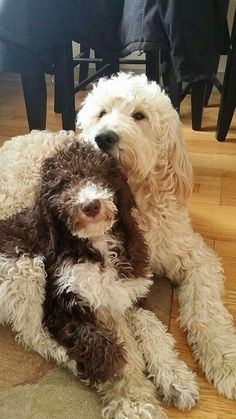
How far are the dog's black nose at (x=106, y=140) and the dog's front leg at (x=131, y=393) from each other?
47cm

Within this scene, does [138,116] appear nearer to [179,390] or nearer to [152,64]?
[179,390]

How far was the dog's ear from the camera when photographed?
4.12 feet

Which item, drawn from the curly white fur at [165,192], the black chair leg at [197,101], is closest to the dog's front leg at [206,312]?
the curly white fur at [165,192]

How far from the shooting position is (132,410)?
987 millimetres

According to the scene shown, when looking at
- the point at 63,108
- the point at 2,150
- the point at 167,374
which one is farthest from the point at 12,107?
the point at 167,374

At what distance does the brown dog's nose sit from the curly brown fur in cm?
2

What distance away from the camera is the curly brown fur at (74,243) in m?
0.99

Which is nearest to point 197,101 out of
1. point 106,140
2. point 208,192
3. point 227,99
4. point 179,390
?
point 227,99

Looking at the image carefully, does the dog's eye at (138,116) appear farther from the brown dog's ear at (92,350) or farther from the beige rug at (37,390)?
the beige rug at (37,390)

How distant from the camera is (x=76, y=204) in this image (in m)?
0.94

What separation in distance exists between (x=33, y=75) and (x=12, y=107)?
1.01m

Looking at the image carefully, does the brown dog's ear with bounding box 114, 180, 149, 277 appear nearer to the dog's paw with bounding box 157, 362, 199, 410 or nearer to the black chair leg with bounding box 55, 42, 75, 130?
the dog's paw with bounding box 157, 362, 199, 410

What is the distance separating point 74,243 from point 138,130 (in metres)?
0.36

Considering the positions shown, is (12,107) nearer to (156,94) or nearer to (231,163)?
(231,163)
